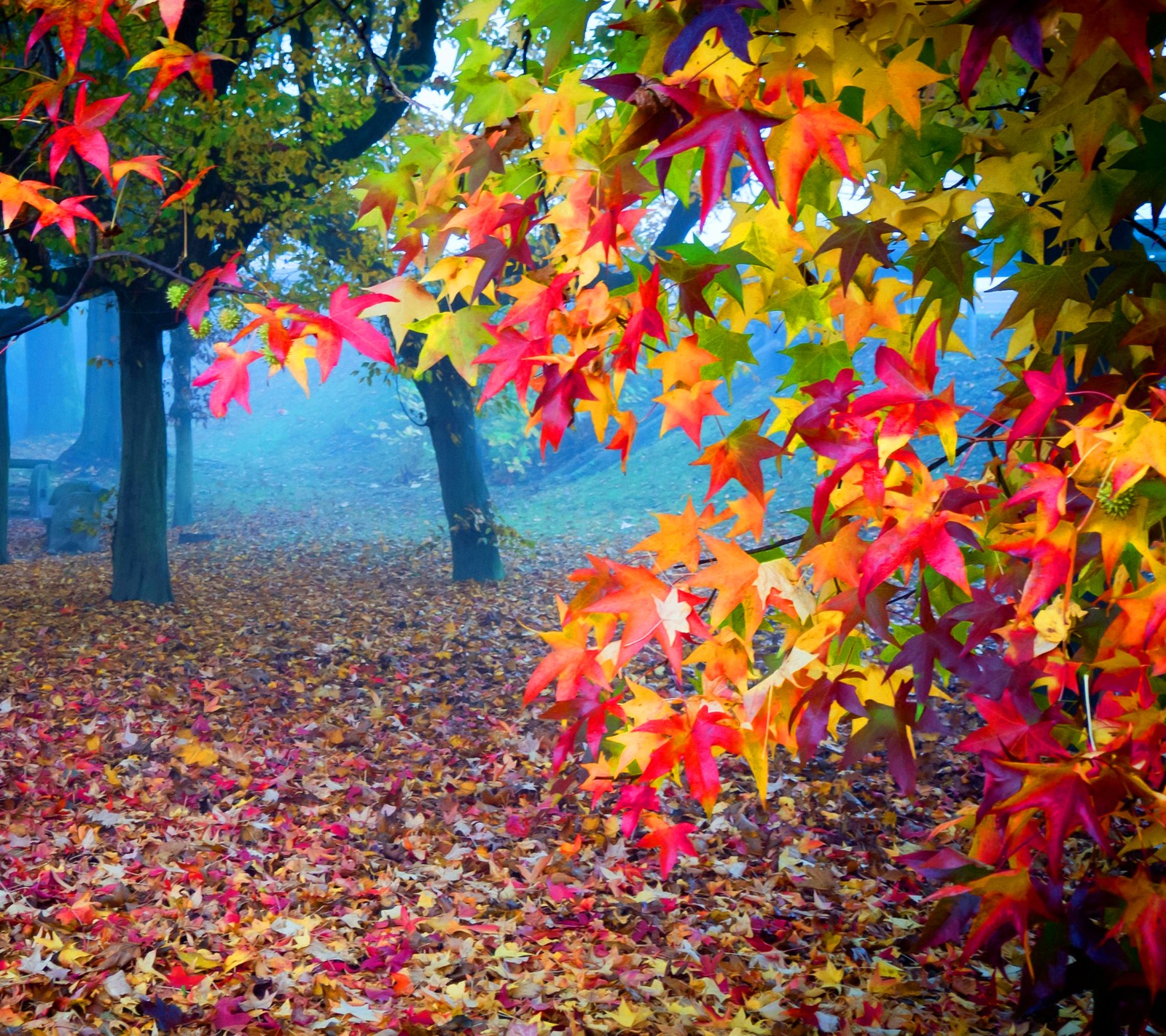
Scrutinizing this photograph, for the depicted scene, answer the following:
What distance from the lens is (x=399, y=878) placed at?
13.2ft

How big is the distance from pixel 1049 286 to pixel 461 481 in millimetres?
9533

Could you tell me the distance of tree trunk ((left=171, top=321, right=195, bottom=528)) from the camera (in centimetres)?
1730

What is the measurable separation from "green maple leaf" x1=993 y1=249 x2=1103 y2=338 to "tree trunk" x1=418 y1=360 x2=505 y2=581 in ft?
29.8

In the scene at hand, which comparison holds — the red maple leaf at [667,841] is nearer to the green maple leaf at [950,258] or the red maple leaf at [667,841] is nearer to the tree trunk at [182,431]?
the green maple leaf at [950,258]

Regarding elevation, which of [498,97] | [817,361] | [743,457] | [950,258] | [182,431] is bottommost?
[743,457]

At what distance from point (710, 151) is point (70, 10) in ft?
5.29

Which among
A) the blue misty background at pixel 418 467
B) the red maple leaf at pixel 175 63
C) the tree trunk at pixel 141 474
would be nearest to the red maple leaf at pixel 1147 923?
the red maple leaf at pixel 175 63

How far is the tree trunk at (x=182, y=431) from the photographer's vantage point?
1730 cm

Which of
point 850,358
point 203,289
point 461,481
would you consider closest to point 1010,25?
point 850,358

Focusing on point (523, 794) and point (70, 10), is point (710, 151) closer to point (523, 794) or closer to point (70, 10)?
point (70, 10)

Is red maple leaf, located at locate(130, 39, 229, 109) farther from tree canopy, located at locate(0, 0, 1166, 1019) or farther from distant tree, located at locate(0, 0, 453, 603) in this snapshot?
distant tree, located at locate(0, 0, 453, 603)

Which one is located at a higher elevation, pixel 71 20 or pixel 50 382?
pixel 50 382

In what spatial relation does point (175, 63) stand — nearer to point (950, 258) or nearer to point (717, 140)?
point (717, 140)

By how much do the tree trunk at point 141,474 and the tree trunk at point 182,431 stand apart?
8.57 m
